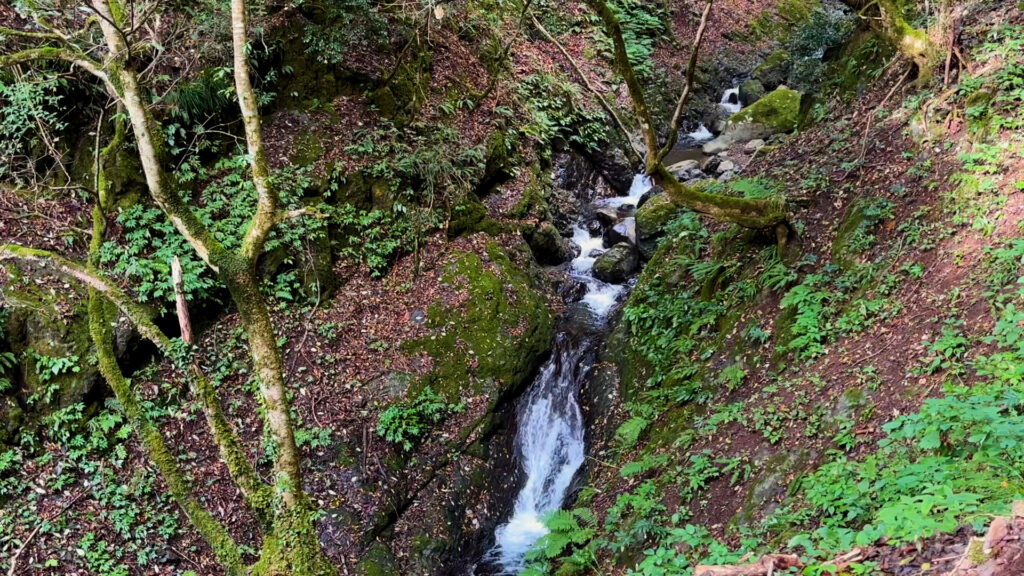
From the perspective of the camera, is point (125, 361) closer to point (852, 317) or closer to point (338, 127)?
point (338, 127)

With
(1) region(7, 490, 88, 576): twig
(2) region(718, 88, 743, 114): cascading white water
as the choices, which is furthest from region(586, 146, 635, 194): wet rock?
(1) region(7, 490, 88, 576): twig

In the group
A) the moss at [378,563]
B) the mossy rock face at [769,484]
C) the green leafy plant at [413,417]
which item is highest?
the green leafy plant at [413,417]

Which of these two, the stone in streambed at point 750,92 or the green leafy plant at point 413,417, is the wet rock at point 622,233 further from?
the stone in streambed at point 750,92

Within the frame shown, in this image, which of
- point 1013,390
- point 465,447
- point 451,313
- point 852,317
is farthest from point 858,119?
point 465,447

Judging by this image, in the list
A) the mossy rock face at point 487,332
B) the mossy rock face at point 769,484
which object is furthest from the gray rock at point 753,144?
the mossy rock face at point 769,484

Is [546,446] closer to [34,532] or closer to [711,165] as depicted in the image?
[34,532]

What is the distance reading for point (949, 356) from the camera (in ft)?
14.9

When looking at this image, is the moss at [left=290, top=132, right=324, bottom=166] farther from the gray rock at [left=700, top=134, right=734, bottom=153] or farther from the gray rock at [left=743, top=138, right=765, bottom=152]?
the gray rock at [left=743, top=138, right=765, bottom=152]

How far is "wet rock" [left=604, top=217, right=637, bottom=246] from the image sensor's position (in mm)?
11719

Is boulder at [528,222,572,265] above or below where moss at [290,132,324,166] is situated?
below

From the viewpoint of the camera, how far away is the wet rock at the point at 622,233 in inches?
461

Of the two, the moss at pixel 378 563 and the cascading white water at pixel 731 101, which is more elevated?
the cascading white water at pixel 731 101

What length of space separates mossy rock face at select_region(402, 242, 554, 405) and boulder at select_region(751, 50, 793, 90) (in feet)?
40.0

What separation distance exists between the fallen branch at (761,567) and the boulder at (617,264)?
8099 mm
